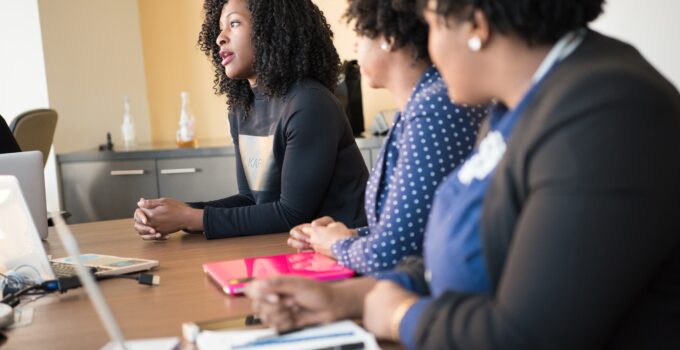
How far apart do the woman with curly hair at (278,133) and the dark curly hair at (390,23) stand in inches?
24.8

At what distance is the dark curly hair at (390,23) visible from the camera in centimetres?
151

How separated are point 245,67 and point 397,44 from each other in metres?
0.96

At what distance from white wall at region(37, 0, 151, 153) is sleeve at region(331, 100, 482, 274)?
335cm

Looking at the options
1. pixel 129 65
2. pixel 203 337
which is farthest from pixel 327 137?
pixel 129 65

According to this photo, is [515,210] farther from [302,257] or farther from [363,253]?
[302,257]

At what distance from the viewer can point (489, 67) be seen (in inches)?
41.2

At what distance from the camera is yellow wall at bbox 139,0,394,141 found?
4793mm

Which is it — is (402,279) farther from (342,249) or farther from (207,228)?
(207,228)

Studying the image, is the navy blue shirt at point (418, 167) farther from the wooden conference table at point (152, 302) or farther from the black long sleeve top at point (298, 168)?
the black long sleeve top at point (298, 168)

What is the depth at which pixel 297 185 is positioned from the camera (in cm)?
214

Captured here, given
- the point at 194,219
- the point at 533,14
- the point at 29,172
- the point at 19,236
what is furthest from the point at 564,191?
the point at 29,172

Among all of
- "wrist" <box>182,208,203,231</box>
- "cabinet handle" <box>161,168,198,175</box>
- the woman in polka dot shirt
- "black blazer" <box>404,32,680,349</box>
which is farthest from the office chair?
"black blazer" <box>404,32,680,349</box>

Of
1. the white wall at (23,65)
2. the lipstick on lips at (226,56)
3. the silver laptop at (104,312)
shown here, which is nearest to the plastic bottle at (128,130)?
the white wall at (23,65)

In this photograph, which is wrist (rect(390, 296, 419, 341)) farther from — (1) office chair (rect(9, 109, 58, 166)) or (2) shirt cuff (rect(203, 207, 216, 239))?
(1) office chair (rect(9, 109, 58, 166))
